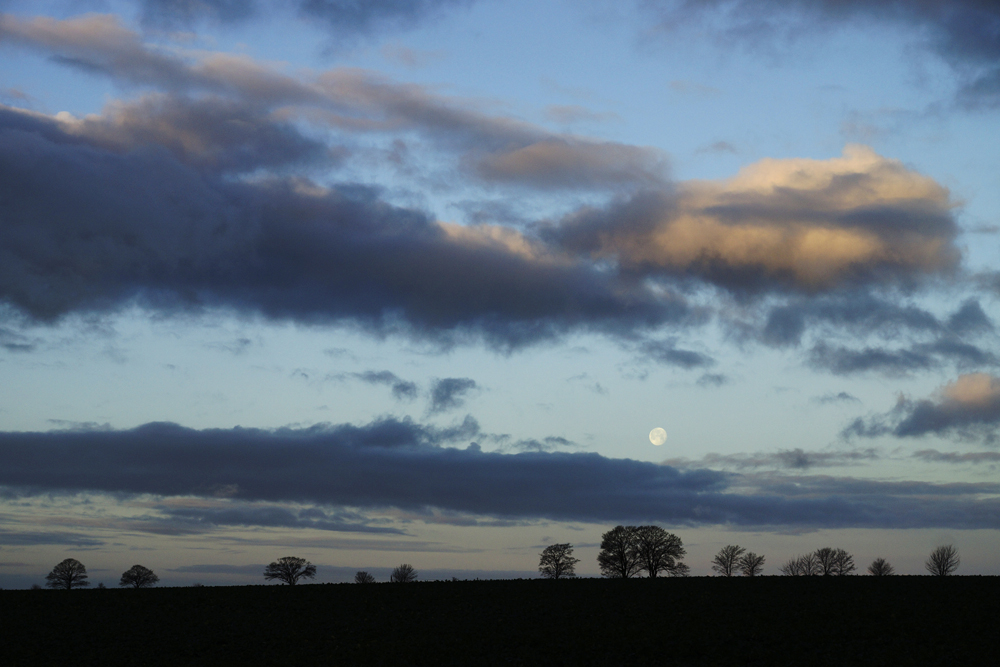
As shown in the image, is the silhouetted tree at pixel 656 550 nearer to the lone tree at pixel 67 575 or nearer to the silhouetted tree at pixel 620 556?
the silhouetted tree at pixel 620 556

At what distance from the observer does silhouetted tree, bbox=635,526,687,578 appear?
125 metres

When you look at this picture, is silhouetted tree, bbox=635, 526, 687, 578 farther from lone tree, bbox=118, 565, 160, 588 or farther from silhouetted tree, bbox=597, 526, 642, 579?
lone tree, bbox=118, 565, 160, 588

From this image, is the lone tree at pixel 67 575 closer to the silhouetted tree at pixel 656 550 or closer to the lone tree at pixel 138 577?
the lone tree at pixel 138 577

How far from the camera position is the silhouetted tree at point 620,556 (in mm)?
126562

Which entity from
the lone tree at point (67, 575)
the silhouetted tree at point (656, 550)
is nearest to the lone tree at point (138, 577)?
the lone tree at point (67, 575)

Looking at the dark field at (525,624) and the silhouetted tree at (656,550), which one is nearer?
the dark field at (525,624)

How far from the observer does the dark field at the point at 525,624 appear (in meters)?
51.0

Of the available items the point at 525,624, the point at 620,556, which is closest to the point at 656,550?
the point at 620,556

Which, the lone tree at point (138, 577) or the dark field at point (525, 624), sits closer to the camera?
the dark field at point (525, 624)

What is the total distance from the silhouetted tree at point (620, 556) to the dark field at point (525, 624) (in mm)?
46078

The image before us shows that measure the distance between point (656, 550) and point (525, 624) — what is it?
7026 cm

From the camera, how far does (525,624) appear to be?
60.2m

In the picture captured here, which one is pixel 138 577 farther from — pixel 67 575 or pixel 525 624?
pixel 525 624

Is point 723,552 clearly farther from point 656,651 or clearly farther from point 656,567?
point 656,651
